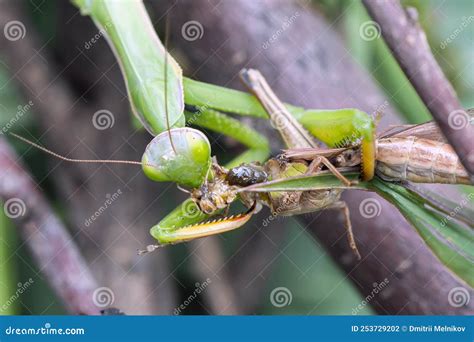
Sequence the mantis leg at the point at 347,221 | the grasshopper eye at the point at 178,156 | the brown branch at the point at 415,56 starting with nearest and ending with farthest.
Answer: the brown branch at the point at 415,56 → the grasshopper eye at the point at 178,156 → the mantis leg at the point at 347,221

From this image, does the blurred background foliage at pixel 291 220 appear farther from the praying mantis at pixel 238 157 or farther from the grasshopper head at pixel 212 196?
the grasshopper head at pixel 212 196

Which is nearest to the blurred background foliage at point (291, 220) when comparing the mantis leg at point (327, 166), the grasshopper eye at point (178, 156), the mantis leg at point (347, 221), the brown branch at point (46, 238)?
the brown branch at point (46, 238)

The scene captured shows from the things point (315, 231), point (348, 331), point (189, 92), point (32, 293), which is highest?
point (189, 92)

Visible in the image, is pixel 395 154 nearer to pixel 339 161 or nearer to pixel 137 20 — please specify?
pixel 339 161

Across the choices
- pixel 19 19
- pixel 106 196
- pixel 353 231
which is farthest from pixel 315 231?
pixel 19 19

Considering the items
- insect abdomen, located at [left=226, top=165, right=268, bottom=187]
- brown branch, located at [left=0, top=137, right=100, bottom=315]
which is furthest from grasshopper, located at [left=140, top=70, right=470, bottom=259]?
brown branch, located at [left=0, top=137, right=100, bottom=315]

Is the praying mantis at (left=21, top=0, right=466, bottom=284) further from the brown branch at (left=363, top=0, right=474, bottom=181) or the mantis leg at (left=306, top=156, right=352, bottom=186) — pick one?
the brown branch at (left=363, top=0, right=474, bottom=181)
